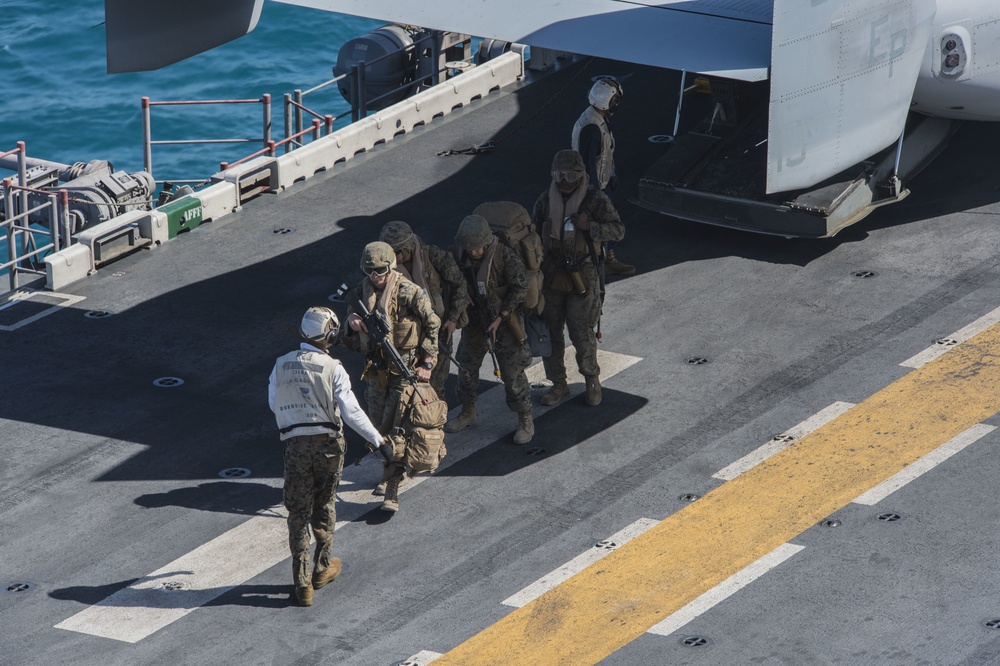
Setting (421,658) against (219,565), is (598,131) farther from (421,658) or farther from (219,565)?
(421,658)

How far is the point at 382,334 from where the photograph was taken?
12531mm

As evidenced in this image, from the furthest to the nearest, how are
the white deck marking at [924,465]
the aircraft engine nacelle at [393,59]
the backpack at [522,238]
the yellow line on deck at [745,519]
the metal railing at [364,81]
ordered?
the aircraft engine nacelle at [393,59], the metal railing at [364,81], the backpack at [522,238], the white deck marking at [924,465], the yellow line on deck at [745,519]

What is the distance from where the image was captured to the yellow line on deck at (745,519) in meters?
11.2

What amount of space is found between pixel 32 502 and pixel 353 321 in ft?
11.4

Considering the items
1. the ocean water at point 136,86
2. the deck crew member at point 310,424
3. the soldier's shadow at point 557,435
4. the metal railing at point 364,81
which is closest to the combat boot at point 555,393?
the soldier's shadow at point 557,435

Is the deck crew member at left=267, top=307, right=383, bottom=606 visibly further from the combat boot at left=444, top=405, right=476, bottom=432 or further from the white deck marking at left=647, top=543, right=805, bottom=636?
the combat boot at left=444, top=405, right=476, bottom=432

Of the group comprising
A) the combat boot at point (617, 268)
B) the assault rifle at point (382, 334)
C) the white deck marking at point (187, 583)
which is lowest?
the white deck marking at point (187, 583)

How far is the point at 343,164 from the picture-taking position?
2141cm

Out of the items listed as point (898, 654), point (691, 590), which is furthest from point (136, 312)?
point (898, 654)

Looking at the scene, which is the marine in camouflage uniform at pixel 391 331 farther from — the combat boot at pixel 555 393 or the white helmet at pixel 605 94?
the white helmet at pixel 605 94

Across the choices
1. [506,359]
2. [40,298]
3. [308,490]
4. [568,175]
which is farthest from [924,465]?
[40,298]

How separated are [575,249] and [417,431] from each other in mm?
2565

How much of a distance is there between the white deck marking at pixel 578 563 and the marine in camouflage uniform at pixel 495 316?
6.16 ft

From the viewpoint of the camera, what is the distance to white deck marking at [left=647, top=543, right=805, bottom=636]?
441 inches
